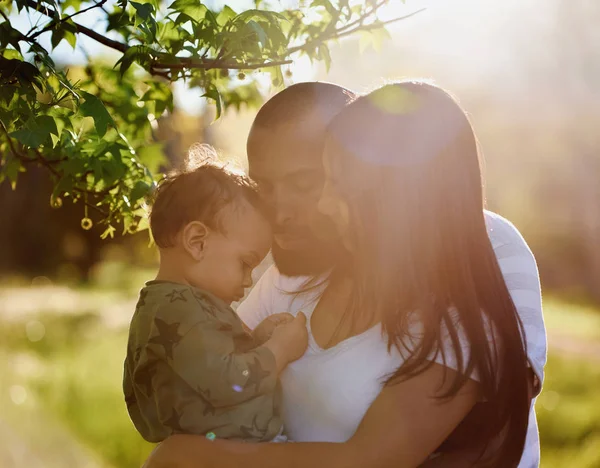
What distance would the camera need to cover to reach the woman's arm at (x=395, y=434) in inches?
86.7

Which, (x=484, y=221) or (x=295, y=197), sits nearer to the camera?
(x=484, y=221)

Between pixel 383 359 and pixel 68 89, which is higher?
pixel 68 89

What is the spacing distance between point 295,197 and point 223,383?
777mm

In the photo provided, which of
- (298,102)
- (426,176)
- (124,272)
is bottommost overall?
(124,272)

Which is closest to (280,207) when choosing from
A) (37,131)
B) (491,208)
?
(37,131)

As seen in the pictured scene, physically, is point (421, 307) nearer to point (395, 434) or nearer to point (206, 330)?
point (395, 434)

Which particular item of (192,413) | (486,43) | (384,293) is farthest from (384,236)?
(486,43)

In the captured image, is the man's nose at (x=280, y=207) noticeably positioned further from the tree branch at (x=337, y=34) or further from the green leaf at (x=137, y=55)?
the green leaf at (x=137, y=55)

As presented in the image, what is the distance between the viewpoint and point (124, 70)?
2508mm

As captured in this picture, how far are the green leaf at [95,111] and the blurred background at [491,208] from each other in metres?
7.28

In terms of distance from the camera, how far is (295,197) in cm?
287

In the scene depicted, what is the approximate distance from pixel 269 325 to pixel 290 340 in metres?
0.17

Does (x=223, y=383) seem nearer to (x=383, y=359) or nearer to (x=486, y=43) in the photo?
(x=383, y=359)

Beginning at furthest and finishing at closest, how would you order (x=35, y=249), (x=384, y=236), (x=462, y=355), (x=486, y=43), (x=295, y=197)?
(x=35, y=249) < (x=486, y=43) < (x=295, y=197) < (x=384, y=236) < (x=462, y=355)
